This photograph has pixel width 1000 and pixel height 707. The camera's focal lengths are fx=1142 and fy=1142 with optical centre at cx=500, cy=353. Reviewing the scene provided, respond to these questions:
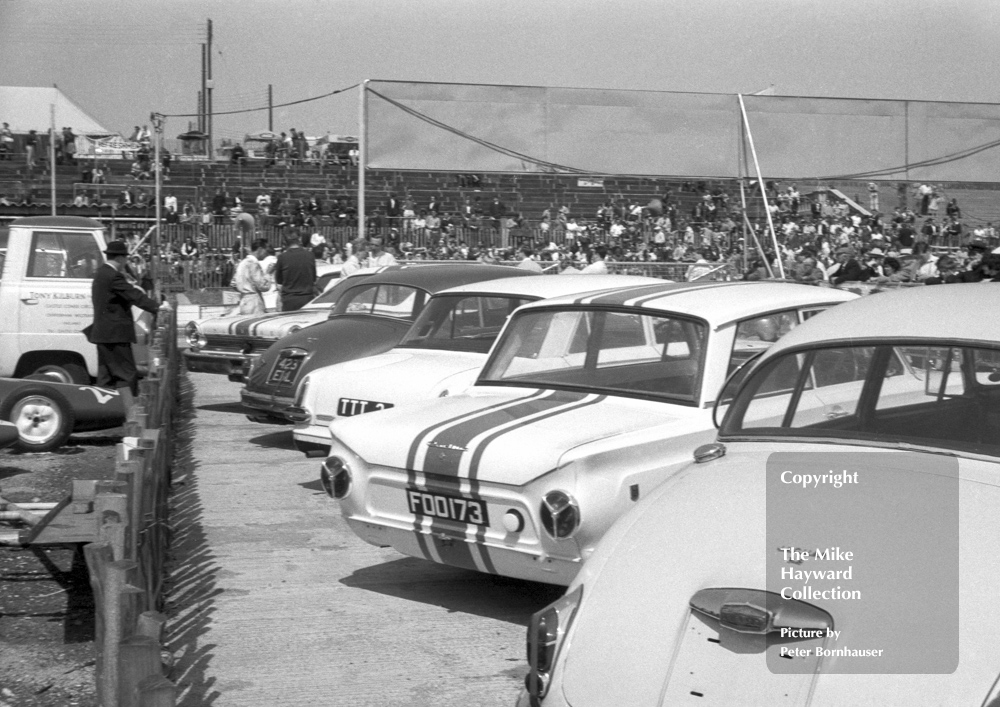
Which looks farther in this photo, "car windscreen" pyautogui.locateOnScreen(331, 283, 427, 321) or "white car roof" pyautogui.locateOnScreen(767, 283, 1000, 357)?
"car windscreen" pyautogui.locateOnScreen(331, 283, 427, 321)

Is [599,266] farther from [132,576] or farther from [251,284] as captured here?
[132,576]

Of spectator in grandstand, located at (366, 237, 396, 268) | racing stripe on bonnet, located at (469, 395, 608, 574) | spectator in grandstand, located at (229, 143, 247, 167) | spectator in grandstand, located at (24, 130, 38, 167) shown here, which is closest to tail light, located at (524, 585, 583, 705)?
racing stripe on bonnet, located at (469, 395, 608, 574)

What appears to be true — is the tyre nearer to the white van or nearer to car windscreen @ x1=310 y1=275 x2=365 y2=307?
the white van

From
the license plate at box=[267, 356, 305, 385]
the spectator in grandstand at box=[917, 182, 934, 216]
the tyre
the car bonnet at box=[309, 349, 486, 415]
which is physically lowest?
the tyre

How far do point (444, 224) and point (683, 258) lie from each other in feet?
21.4

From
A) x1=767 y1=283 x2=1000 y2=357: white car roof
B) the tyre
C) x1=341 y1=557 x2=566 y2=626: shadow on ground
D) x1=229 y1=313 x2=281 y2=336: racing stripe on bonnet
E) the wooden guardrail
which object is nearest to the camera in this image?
the wooden guardrail

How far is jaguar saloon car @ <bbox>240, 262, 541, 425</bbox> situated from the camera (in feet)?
30.2

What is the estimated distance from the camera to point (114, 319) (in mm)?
10445

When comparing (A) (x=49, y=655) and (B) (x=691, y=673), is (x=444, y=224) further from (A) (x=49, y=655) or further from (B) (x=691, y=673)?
(B) (x=691, y=673)

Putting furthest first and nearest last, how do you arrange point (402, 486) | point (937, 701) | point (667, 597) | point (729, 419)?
point (402, 486) < point (729, 419) < point (667, 597) < point (937, 701)

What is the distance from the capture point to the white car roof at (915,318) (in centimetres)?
355

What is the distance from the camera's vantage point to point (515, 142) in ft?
37.3

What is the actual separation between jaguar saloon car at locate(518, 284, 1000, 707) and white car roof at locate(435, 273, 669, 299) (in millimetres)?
3944

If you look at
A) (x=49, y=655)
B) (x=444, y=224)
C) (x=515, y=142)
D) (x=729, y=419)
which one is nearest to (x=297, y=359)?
(x=515, y=142)
